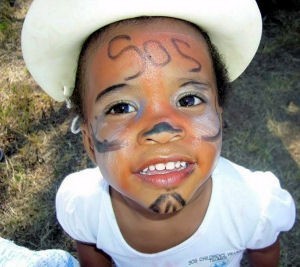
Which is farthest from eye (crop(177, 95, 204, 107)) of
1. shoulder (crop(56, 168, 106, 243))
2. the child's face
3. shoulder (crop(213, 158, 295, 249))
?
shoulder (crop(56, 168, 106, 243))

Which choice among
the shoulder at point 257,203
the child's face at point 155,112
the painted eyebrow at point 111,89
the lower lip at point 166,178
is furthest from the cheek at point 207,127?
the shoulder at point 257,203

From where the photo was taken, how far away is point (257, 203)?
5.56 ft

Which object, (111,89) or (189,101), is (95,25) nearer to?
(111,89)

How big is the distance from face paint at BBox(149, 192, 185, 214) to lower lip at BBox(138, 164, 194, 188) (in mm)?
30

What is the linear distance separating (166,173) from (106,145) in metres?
0.20

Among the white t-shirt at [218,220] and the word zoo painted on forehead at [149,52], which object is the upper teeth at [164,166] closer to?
the word zoo painted on forehead at [149,52]

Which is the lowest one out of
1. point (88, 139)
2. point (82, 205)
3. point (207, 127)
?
point (82, 205)

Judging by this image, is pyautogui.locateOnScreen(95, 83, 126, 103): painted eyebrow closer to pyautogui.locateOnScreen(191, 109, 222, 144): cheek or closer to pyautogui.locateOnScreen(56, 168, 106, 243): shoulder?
pyautogui.locateOnScreen(191, 109, 222, 144): cheek

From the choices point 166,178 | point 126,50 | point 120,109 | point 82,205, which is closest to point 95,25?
point 126,50

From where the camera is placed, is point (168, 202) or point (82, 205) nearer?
point (168, 202)

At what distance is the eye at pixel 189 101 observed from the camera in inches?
55.0

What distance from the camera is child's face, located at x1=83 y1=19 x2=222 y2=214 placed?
52.3 inches

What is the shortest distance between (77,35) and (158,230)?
2.25 feet

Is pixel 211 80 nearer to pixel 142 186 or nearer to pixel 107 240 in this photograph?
pixel 142 186
